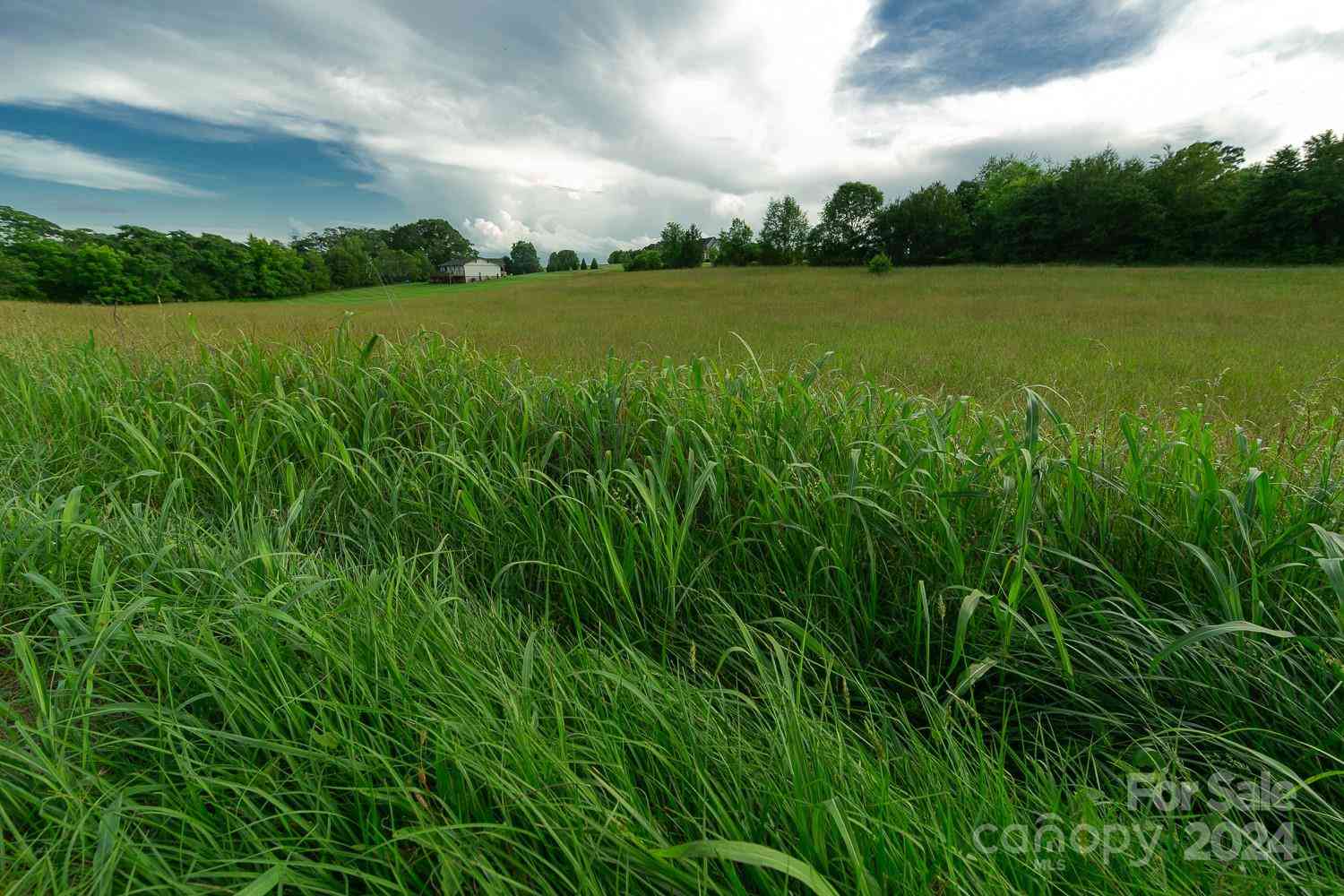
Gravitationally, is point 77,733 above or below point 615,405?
below

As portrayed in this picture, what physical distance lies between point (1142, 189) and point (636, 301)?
46.1 m

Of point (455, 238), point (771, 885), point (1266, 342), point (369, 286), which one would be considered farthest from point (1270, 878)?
point (455, 238)

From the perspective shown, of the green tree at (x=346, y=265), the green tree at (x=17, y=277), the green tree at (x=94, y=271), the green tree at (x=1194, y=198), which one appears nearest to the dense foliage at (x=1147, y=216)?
the green tree at (x=1194, y=198)

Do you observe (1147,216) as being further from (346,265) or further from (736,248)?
(346,265)

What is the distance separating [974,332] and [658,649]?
1008cm

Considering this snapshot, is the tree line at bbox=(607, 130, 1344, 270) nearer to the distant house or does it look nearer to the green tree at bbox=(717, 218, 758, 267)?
the green tree at bbox=(717, 218, 758, 267)

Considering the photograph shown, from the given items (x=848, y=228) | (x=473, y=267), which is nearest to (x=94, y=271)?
(x=473, y=267)

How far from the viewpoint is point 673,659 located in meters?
1.71

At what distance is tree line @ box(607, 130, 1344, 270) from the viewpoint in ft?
117

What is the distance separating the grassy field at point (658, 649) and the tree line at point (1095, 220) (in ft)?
161

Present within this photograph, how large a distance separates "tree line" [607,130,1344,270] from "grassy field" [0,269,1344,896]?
49.1 meters

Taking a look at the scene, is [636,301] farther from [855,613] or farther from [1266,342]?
[855,613]

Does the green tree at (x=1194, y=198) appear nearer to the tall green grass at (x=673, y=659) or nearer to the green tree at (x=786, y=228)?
the green tree at (x=786, y=228)

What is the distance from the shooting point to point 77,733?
3.86 ft
